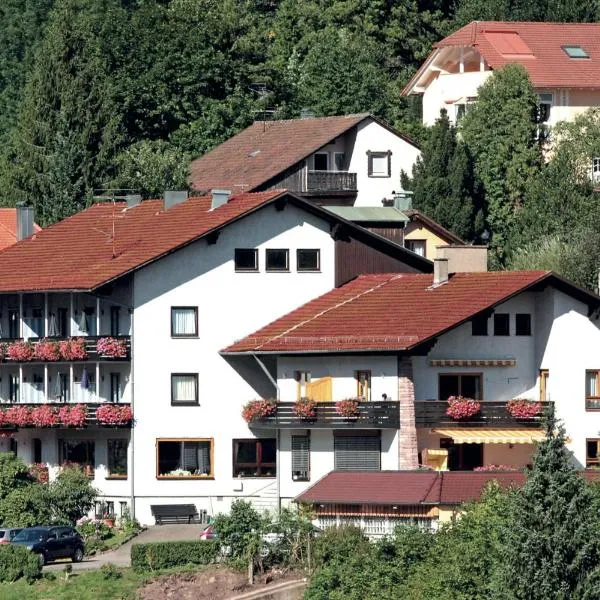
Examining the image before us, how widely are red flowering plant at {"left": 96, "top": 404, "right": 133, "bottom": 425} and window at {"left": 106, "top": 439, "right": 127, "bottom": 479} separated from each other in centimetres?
161

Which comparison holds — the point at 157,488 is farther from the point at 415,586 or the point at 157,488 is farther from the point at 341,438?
the point at 415,586

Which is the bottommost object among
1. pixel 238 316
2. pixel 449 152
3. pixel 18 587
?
pixel 18 587

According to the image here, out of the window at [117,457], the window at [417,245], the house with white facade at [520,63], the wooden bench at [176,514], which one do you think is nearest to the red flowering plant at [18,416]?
the window at [117,457]

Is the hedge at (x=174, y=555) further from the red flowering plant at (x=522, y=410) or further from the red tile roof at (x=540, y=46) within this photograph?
the red tile roof at (x=540, y=46)

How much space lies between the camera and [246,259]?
333 feet

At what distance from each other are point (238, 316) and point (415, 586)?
20478mm

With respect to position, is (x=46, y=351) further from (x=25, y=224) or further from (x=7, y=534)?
(x=25, y=224)

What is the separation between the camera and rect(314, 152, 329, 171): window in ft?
413

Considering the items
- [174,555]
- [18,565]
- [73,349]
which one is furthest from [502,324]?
[18,565]

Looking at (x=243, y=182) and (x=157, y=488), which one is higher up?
(x=243, y=182)

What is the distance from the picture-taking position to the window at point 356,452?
9694cm

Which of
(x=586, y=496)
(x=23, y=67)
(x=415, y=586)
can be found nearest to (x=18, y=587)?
(x=415, y=586)

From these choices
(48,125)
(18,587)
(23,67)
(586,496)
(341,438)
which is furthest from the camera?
(23,67)

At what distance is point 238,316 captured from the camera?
10106cm
